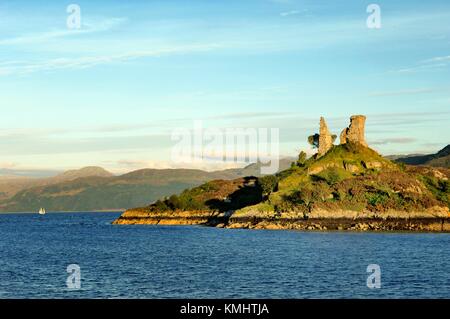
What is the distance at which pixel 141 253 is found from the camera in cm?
10725

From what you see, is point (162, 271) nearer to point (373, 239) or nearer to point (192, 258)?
point (192, 258)

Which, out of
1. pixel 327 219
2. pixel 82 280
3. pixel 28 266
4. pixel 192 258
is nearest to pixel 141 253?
pixel 192 258

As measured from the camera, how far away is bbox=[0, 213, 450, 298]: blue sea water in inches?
2452

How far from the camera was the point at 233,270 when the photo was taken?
80375 mm

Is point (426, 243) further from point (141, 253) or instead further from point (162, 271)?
point (162, 271)

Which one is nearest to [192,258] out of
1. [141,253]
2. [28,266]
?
[141,253]

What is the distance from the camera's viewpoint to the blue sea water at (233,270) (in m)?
62.3

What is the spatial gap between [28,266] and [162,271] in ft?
63.7
